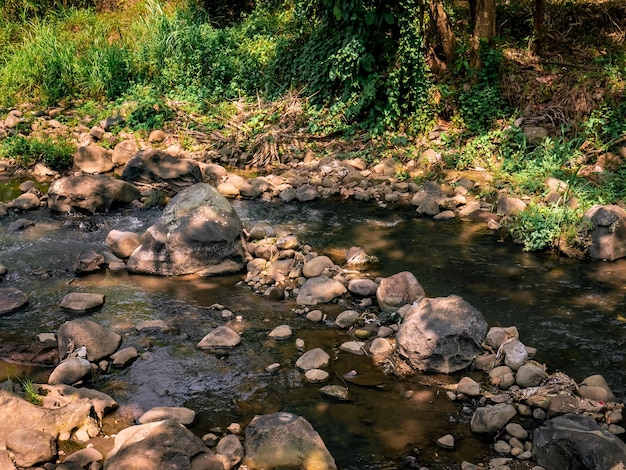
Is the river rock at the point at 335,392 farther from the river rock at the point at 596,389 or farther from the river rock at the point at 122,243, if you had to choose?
the river rock at the point at 122,243

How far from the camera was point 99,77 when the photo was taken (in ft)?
38.1

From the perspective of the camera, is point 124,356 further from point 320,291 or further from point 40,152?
point 40,152

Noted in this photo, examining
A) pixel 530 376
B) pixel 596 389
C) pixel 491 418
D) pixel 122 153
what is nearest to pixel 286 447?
pixel 491 418

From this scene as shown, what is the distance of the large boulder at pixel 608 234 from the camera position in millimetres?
6434

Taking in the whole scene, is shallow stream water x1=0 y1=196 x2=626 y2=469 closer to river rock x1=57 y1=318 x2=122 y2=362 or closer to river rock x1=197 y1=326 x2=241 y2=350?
river rock x1=197 y1=326 x2=241 y2=350

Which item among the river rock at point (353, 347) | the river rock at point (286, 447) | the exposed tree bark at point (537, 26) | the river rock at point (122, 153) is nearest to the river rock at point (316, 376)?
the river rock at point (353, 347)

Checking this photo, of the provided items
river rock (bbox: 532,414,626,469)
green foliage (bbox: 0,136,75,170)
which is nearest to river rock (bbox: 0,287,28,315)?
green foliage (bbox: 0,136,75,170)

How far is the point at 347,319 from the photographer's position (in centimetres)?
540

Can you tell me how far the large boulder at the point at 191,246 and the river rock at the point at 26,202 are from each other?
86.2 inches

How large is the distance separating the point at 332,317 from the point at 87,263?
7.77ft

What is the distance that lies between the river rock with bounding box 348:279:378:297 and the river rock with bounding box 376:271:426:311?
A: 0.10 m

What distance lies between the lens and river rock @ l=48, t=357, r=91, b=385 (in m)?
4.60

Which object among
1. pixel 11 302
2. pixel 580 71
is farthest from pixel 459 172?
pixel 11 302

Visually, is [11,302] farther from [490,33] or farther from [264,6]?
[264,6]
